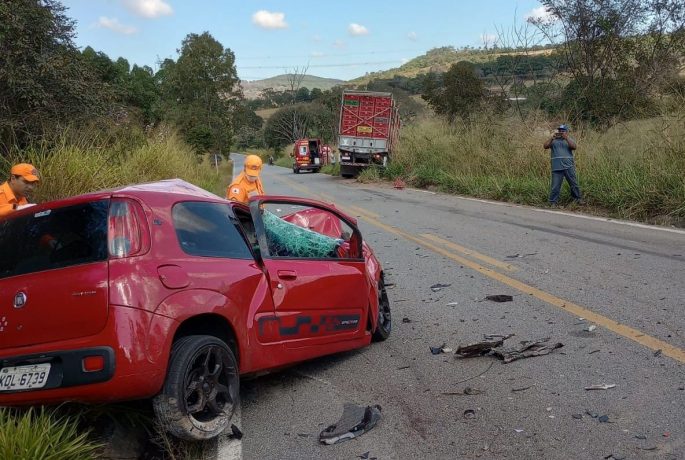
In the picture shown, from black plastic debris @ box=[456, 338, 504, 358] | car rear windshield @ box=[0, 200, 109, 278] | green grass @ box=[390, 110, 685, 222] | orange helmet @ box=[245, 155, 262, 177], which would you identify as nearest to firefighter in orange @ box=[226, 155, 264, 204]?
orange helmet @ box=[245, 155, 262, 177]

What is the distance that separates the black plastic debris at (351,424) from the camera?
11.8 ft

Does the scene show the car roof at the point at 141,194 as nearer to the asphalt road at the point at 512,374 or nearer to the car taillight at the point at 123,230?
the car taillight at the point at 123,230

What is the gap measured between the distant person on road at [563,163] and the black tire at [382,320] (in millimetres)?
9187

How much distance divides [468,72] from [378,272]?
97.6 ft

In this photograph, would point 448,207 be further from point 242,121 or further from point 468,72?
point 242,121

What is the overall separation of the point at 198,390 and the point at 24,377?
89cm

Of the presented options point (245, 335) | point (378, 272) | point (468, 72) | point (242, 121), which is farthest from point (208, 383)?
point (242, 121)

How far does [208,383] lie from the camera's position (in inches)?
135

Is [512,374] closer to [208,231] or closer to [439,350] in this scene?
[439,350]

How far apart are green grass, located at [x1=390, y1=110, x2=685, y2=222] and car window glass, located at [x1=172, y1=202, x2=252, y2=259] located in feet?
31.4

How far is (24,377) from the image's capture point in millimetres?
3109

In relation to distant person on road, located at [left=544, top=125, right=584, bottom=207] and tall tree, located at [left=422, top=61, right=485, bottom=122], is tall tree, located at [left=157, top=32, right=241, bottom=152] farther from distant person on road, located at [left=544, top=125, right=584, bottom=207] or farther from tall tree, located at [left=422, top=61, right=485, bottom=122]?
Answer: distant person on road, located at [left=544, top=125, right=584, bottom=207]

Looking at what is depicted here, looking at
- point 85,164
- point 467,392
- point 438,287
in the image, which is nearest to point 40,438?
point 467,392

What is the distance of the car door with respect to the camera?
163 inches
